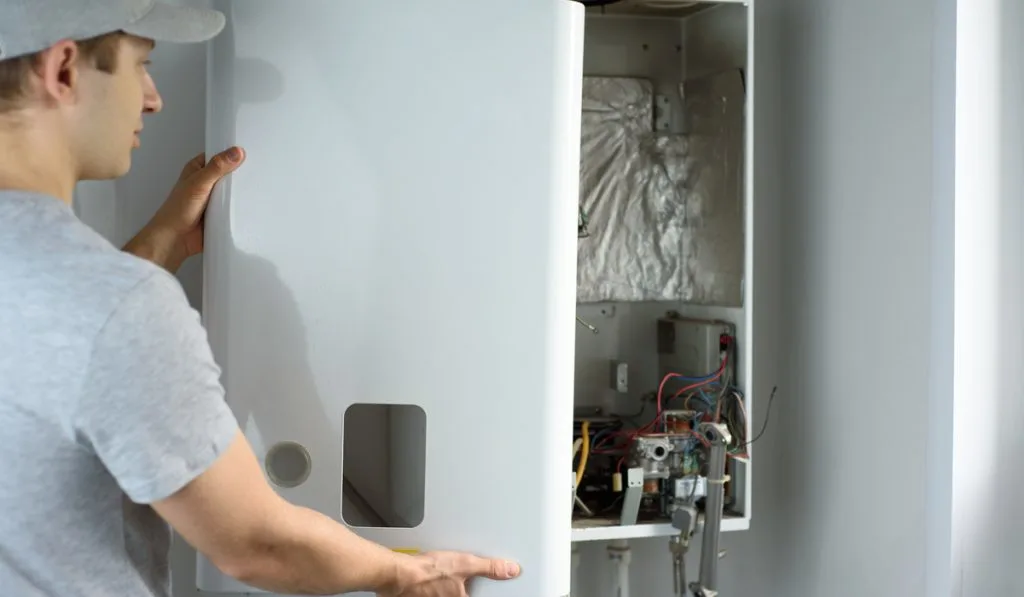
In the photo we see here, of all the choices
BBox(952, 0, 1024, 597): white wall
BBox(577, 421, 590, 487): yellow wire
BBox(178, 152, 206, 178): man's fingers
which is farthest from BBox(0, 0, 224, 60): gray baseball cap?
BBox(952, 0, 1024, 597): white wall

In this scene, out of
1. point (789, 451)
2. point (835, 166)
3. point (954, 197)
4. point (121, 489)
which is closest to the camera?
point (121, 489)

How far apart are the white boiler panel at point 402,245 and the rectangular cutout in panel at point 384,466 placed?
4.6 inches

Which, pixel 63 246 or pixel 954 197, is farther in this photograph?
pixel 954 197

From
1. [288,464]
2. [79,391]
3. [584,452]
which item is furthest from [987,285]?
[79,391]

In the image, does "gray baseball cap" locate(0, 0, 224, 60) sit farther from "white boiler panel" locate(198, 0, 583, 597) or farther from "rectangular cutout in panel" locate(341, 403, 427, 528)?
"rectangular cutout in panel" locate(341, 403, 427, 528)

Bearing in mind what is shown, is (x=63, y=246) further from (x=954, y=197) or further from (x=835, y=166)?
(x=835, y=166)

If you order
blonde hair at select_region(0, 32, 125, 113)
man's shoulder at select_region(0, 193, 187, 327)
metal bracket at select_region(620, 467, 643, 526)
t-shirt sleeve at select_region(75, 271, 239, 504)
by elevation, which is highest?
blonde hair at select_region(0, 32, 125, 113)

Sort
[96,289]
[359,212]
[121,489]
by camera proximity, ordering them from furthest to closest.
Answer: [359,212] < [121,489] < [96,289]

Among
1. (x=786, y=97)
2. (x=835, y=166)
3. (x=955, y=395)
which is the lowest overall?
(x=955, y=395)

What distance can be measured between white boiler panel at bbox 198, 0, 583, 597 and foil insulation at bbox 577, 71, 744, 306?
2.17 ft

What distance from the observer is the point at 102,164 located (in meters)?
1.13

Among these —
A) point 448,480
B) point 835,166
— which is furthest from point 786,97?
point 448,480

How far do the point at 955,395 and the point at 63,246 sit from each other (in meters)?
1.28

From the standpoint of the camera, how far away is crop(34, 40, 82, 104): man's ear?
105 cm
